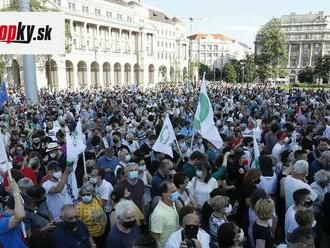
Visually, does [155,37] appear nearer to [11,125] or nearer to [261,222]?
[11,125]

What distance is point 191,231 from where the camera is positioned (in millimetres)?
3779

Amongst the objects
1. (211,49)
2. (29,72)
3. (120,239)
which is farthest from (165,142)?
(211,49)

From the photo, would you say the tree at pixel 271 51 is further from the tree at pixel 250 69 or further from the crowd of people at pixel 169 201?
the crowd of people at pixel 169 201

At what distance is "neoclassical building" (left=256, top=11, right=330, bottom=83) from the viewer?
11825cm

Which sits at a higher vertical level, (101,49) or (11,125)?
(101,49)

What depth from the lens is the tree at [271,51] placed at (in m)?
66.7

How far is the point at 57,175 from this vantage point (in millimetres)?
5363

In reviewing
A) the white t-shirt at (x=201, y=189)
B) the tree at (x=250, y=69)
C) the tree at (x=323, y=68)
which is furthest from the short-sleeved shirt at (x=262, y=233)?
the tree at (x=323, y=68)

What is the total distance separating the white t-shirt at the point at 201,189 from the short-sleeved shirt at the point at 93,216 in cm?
132

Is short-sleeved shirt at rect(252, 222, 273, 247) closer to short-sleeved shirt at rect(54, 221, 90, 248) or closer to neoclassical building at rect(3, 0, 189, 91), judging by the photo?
short-sleeved shirt at rect(54, 221, 90, 248)

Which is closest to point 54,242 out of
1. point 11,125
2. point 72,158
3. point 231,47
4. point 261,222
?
point 72,158

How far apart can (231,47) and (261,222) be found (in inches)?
6220

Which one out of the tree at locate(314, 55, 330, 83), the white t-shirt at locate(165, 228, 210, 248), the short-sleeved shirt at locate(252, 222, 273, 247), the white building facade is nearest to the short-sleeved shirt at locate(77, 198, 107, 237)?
the white t-shirt at locate(165, 228, 210, 248)

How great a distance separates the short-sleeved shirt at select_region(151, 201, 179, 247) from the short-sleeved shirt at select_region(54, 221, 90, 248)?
2.57ft
